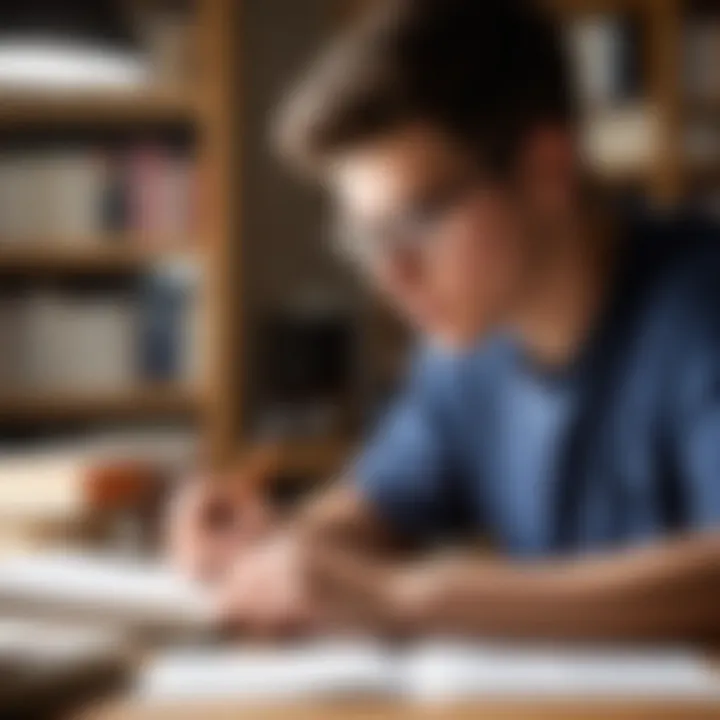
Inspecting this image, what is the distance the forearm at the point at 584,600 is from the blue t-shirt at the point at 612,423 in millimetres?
128

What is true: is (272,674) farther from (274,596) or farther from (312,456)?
(312,456)

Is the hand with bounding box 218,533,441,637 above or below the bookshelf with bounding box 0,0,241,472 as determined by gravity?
below

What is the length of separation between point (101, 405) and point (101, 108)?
44 cm

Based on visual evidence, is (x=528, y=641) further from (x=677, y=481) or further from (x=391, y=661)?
(x=677, y=481)

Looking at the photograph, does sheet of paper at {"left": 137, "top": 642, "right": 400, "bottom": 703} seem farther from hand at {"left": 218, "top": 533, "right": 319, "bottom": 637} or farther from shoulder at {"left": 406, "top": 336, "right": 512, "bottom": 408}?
shoulder at {"left": 406, "top": 336, "right": 512, "bottom": 408}

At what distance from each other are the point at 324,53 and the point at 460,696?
132cm

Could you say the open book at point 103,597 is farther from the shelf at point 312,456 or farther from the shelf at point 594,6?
the shelf at point 594,6

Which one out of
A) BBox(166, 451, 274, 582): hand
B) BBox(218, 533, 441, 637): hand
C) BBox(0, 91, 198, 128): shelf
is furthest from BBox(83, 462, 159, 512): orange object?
BBox(0, 91, 198, 128): shelf

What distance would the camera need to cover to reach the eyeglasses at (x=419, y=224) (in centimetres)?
104

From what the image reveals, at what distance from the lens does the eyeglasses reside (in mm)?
1042

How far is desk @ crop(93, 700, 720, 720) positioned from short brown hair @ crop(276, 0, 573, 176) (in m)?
0.52

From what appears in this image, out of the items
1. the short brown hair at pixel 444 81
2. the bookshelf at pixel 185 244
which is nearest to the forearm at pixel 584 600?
the short brown hair at pixel 444 81

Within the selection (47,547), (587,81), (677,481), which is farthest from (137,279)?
(677,481)

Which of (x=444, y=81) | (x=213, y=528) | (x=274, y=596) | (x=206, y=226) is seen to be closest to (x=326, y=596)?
(x=274, y=596)
